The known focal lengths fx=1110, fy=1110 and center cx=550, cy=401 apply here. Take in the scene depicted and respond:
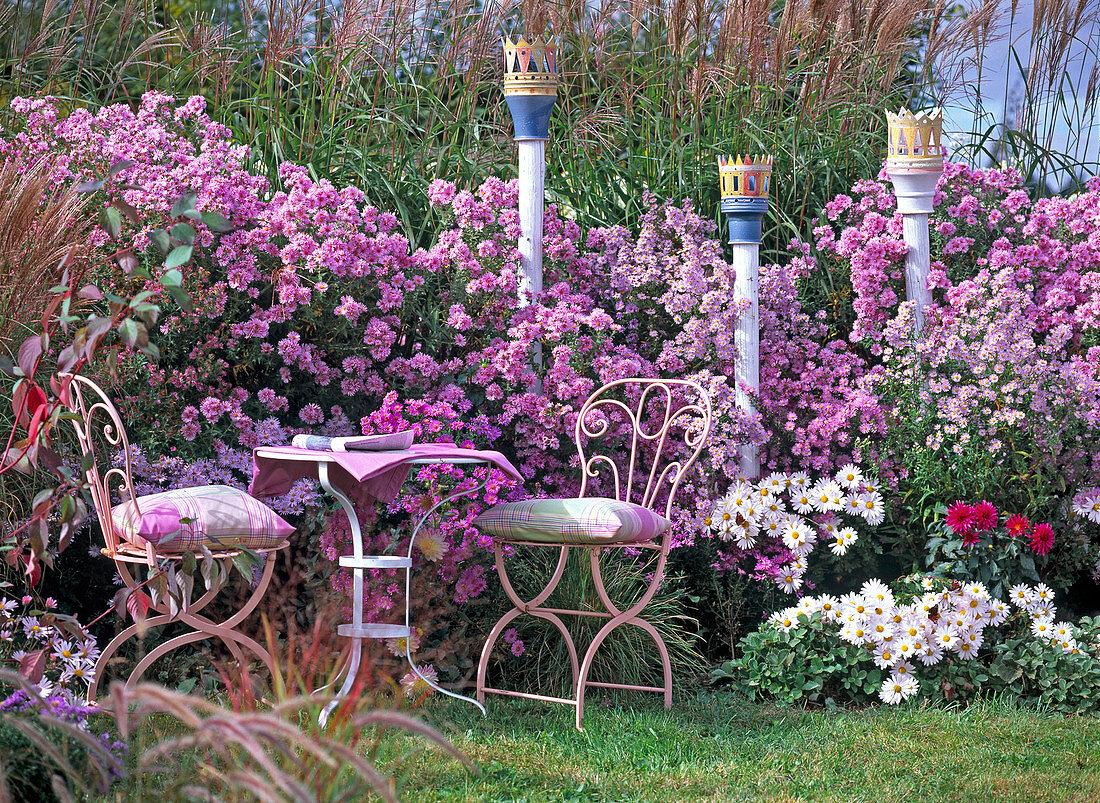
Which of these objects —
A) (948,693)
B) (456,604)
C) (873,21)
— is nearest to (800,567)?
(948,693)

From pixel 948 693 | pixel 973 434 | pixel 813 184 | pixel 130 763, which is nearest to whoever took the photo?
pixel 130 763

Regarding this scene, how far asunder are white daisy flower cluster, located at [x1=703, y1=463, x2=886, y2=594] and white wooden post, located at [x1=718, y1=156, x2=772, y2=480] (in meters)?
0.25

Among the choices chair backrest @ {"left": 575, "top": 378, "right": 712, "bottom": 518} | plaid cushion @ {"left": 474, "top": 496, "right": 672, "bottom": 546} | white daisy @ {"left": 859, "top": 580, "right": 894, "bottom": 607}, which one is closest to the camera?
plaid cushion @ {"left": 474, "top": 496, "right": 672, "bottom": 546}

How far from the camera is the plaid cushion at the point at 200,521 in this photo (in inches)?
105

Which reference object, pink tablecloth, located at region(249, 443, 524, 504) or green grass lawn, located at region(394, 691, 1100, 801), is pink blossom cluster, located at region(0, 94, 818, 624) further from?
green grass lawn, located at region(394, 691, 1100, 801)

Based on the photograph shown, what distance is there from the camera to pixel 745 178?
428 cm

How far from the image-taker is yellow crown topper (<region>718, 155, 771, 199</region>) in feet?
14.0

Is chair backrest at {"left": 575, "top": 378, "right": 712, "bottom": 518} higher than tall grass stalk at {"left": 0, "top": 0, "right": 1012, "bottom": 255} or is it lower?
lower

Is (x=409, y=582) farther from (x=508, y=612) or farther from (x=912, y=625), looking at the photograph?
(x=912, y=625)

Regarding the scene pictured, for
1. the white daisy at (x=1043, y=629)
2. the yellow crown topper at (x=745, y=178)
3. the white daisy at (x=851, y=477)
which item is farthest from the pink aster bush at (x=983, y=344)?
the yellow crown topper at (x=745, y=178)

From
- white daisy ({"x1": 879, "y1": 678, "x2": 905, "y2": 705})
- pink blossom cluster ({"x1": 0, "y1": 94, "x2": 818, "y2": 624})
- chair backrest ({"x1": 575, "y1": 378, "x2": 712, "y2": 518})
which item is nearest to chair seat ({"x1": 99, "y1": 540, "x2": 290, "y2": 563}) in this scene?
pink blossom cluster ({"x1": 0, "y1": 94, "x2": 818, "y2": 624})

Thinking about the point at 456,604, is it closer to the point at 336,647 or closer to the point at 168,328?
the point at 336,647

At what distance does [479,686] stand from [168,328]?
4.91 ft

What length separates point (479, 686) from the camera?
3260 mm
